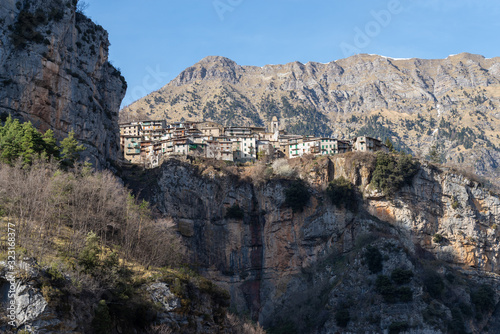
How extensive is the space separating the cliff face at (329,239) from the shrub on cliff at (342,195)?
99 centimetres

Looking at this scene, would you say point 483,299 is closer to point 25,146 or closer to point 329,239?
point 329,239

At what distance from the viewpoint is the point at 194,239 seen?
97.4 metres

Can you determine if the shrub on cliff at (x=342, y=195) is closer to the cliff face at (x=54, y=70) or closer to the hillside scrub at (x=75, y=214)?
the cliff face at (x=54, y=70)

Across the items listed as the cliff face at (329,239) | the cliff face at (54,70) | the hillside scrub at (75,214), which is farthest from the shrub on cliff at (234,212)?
the hillside scrub at (75,214)

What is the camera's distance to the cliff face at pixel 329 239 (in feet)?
296

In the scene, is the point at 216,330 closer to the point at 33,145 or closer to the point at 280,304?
the point at 33,145

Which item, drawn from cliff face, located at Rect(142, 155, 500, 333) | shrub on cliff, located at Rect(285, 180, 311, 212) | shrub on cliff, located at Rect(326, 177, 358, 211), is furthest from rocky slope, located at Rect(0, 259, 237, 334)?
shrub on cliff, located at Rect(326, 177, 358, 211)

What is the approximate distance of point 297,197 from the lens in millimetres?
99750

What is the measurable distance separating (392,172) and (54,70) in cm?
5333

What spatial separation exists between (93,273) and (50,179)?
11.7 m

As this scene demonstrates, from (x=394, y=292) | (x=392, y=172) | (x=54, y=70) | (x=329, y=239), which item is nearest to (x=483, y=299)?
(x=394, y=292)

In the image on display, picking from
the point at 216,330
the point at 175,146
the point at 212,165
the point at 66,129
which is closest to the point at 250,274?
the point at 212,165

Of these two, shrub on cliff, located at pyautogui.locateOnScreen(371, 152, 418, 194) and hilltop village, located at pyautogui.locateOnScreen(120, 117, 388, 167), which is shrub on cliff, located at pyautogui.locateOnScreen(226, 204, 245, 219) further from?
shrub on cliff, located at pyautogui.locateOnScreen(371, 152, 418, 194)

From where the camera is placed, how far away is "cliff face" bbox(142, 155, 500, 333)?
90.2 m
